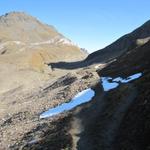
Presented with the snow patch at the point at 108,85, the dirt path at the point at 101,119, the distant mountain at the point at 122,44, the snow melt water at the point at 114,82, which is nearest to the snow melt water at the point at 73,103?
the snow patch at the point at 108,85

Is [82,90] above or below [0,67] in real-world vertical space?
below

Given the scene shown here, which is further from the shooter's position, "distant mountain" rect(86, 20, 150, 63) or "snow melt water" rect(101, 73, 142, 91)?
"distant mountain" rect(86, 20, 150, 63)

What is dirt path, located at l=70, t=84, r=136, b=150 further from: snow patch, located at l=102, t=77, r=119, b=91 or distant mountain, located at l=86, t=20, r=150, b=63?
distant mountain, located at l=86, t=20, r=150, b=63

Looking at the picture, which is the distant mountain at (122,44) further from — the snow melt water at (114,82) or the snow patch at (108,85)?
the snow melt water at (114,82)

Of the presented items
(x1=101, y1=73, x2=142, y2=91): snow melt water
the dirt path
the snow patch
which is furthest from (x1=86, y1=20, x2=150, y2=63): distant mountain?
the dirt path

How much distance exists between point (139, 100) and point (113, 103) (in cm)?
339

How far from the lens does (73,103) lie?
53.6 m

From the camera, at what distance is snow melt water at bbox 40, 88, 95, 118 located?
172 ft

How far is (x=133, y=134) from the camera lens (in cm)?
3378

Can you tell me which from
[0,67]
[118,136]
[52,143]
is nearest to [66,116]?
[52,143]

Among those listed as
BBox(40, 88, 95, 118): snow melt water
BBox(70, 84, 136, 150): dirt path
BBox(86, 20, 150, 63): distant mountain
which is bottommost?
BBox(70, 84, 136, 150): dirt path

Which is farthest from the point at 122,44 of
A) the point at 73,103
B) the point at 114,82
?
the point at 73,103

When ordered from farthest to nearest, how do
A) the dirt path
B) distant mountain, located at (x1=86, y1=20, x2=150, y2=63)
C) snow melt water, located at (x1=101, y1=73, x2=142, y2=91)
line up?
1. distant mountain, located at (x1=86, y1=20, x2=150, y2=63)
2. snow melt water, located at (x1=101, y1=73, x2=142, y2=91)
3. the dirt path

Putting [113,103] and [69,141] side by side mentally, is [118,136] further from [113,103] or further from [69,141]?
[113,103]
